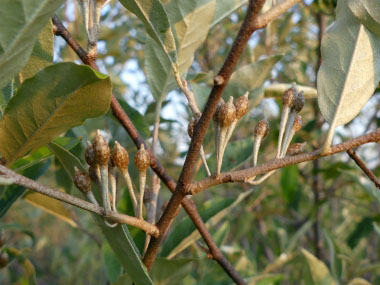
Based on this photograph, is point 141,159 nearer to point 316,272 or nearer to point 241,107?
point 241,107

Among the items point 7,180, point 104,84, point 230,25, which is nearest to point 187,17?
point 104,84

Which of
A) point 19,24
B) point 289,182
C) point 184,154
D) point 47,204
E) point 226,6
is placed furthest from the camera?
point 289,182

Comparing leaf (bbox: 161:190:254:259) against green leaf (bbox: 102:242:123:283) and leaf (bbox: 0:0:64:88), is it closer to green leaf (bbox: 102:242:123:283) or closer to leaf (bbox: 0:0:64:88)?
green leaf (bbox: 102:242:123:283)

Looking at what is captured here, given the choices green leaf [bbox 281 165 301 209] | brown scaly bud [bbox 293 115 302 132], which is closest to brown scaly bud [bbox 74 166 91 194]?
brown scaly bud [bbox 293 115 302 132]

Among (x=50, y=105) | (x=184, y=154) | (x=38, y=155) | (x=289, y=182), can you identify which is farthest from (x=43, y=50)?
(x=289, y=182)

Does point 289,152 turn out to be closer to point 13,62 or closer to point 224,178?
point 224,178

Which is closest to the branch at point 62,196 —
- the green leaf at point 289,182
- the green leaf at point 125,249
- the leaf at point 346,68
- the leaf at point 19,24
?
the green leaf at point 125,249
